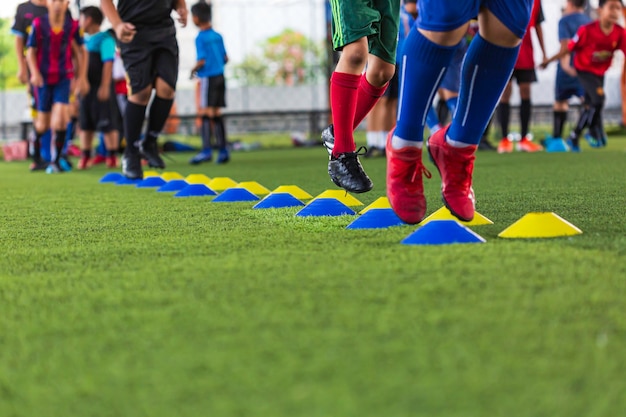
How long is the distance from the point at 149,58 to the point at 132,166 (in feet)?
2.38

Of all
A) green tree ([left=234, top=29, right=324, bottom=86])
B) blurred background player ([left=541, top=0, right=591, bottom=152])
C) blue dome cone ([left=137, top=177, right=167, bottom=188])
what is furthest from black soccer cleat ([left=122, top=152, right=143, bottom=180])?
green tree ([left=234, top=29, right=324, bottom=86])

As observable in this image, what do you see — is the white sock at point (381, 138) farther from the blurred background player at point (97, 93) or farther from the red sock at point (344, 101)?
the red sock at point (344, 101)

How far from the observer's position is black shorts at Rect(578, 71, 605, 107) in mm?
9703

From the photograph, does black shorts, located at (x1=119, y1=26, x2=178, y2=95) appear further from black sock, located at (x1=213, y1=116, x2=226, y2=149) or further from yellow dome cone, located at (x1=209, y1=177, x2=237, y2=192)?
black sock, located at (x1=213, y1=116, x2=226, y2=149)

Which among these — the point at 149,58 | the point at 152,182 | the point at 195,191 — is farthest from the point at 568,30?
the point at 195,191

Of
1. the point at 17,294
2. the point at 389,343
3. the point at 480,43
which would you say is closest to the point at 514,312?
the point at 389,343

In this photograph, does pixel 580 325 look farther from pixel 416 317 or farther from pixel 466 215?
pixel 466 215

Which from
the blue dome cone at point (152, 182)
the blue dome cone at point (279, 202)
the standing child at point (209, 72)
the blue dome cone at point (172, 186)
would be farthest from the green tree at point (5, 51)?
the blue dome cone at point (279, 202)

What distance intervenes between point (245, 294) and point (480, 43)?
1403 millimetres

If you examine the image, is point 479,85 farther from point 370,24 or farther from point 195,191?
point 195,191

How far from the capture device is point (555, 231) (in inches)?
99.5

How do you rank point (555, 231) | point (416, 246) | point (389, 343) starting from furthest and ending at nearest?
point (555, 231) < point (416, 246) < point (389, 343)

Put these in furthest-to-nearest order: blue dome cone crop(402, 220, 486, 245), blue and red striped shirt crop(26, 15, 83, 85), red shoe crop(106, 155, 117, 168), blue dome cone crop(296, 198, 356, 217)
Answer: red shoe crop(106, 155, 117, 168)
blue and red striped shirt crop(26, 15, 83, 85)
blue dome cone crop(296, 198, 356, 217)
blue dome cone crop(402, 220, 486, 245)

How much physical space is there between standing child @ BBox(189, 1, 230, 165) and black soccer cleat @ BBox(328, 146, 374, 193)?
6.44 metres
